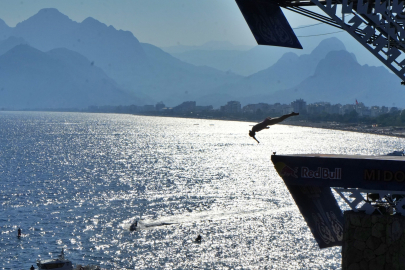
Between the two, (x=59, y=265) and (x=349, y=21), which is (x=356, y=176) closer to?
(x=349, y=21)

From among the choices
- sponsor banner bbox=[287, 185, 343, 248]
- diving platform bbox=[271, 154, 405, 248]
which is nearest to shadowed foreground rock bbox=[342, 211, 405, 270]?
diving platform bbox=[271, 154, 405, 248]

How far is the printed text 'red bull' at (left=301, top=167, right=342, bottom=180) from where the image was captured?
21.4 m

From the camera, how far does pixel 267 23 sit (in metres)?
23.6

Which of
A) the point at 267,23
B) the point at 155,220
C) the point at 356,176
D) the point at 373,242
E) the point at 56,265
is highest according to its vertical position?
the point at 267,23

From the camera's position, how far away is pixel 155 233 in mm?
68875

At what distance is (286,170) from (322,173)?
167cm

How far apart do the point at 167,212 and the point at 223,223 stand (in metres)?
11.5

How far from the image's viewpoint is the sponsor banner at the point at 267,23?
22984 millimetres

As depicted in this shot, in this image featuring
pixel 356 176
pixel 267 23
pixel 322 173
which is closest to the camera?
pixel 356 176

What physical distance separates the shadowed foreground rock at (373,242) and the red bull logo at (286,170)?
2.95m

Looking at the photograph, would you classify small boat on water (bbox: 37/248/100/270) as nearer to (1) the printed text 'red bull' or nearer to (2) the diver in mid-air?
(2) the diver in mid-air

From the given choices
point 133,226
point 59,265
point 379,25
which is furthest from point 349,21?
point 133,226

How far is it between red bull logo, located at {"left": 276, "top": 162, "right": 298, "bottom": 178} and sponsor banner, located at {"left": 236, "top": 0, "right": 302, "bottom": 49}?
5911mm

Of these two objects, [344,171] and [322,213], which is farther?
[322,213]
